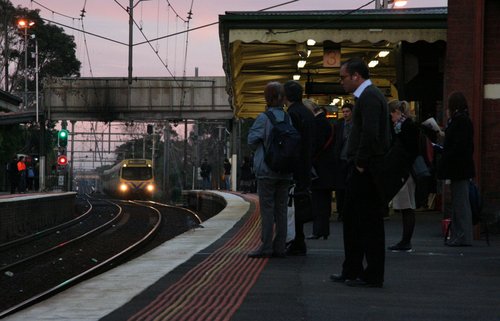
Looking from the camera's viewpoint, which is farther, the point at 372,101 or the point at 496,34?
the point at 496,34

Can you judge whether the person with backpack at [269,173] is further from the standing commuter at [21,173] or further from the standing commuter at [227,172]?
the standing commuter at [227,172]

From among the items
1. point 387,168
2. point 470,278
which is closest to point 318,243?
point 470,278

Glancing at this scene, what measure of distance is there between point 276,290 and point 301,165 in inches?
92.7

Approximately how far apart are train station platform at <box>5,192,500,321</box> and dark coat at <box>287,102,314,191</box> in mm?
804

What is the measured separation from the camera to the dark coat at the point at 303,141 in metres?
9.90

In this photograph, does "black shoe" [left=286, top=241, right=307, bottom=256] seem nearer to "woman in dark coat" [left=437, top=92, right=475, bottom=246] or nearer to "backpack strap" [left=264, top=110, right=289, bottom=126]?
"backpack strap" [left=264, top=110, right=289, bottom=126]

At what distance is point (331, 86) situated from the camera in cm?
2327

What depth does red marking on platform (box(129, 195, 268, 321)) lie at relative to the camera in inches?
255

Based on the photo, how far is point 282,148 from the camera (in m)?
9.62

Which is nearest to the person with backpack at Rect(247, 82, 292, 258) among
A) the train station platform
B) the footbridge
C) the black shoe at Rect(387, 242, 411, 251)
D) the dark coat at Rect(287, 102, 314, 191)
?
the dark coat at Rect(287, 102, 314, 191)

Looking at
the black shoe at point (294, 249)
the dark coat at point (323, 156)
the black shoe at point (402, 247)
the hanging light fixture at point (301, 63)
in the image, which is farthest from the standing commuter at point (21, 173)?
the black shoe at point (294, 249)

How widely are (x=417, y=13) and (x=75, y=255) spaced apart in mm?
7490

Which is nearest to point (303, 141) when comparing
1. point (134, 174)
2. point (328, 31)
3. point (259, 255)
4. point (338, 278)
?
point (259, 255)

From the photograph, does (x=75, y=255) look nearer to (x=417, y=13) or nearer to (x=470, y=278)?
(x=417, y=13)
